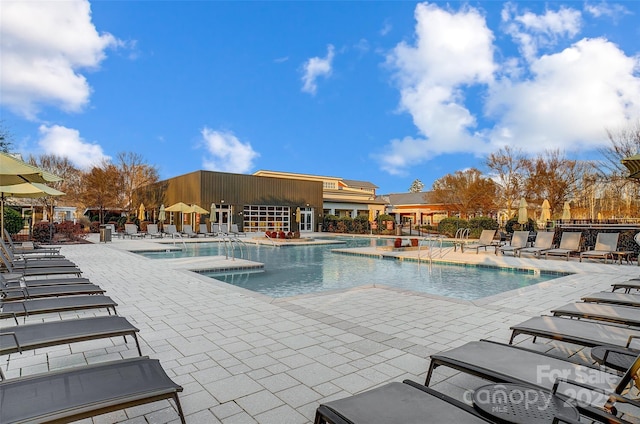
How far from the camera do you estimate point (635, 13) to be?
43.2 feet

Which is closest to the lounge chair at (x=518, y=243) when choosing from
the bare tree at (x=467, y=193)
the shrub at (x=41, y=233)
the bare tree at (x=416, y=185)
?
the bare tree at (x=467, y=193)

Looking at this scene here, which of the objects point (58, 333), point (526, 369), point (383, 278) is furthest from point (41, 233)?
point (526, 369)

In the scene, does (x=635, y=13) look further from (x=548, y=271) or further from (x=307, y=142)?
(x=307, y=142)

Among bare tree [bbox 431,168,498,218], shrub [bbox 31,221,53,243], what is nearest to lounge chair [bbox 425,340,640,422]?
shrub [bbox 31,221,53,243]

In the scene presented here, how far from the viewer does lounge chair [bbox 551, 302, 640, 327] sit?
11.4ft

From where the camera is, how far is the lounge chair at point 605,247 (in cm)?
1073

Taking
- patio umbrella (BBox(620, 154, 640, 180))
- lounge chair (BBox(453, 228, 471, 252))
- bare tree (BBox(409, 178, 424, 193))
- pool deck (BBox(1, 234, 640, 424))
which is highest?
bare tree (BBox(409, 178, 424, 193))

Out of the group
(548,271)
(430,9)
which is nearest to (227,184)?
(430,9)

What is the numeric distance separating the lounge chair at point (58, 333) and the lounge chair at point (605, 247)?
1219cm

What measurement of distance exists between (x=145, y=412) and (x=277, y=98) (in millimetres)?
34296

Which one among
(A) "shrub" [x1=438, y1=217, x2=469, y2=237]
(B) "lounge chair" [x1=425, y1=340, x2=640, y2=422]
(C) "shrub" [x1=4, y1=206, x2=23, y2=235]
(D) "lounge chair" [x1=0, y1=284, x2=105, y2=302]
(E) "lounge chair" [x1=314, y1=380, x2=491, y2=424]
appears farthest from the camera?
(A) "shrub" [x1=438, y1=217, x2=469, y2=237]

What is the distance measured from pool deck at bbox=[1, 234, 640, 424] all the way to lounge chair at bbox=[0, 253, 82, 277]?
2.27 ft

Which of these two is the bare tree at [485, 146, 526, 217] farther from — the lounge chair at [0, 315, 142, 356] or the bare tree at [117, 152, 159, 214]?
the bare tree at [117, 152, 159, 214]

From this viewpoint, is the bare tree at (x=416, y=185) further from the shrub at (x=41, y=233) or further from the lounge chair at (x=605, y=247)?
the shrub at (x=41, y=233)
